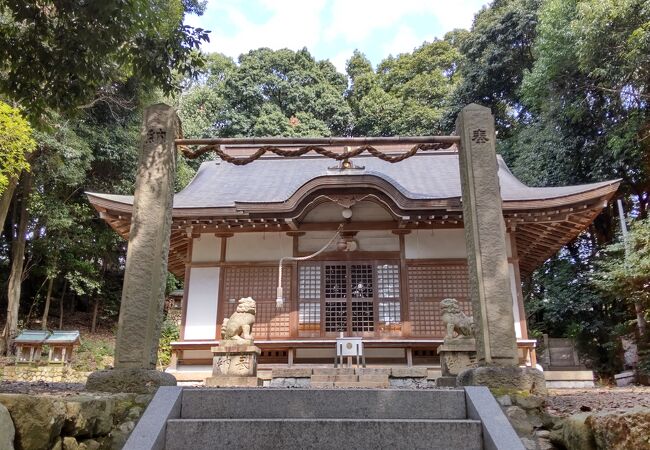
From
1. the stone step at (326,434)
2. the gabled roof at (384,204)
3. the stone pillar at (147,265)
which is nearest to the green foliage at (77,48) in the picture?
the stone pillar at (147,265)

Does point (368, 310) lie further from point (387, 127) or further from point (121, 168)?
point (387, 127)

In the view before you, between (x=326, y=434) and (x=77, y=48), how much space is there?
16.1 feet

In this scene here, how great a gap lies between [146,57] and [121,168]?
12477mm

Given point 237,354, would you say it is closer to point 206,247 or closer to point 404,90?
point 206,247

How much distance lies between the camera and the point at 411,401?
3.71 metres

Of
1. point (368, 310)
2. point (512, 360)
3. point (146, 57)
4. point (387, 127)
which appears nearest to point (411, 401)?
point (512, 360)

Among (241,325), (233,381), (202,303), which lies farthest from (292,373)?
(202,303)

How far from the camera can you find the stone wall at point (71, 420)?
2675 mm

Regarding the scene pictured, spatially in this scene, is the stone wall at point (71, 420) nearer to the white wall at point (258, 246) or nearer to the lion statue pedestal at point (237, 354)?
the lion statue pedestal at point (237, 354)

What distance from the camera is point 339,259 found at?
33.8ft

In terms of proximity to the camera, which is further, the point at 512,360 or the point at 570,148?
the point at 570,148

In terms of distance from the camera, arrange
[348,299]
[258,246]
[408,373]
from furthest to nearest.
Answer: [258,246] < [348,299] < [408,373]

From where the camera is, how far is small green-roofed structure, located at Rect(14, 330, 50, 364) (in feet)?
42.5

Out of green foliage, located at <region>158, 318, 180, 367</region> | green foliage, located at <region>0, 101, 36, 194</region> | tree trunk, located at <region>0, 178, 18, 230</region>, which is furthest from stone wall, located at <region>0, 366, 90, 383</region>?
green foliage, located at <region>0, 101, 36, 194</region>
